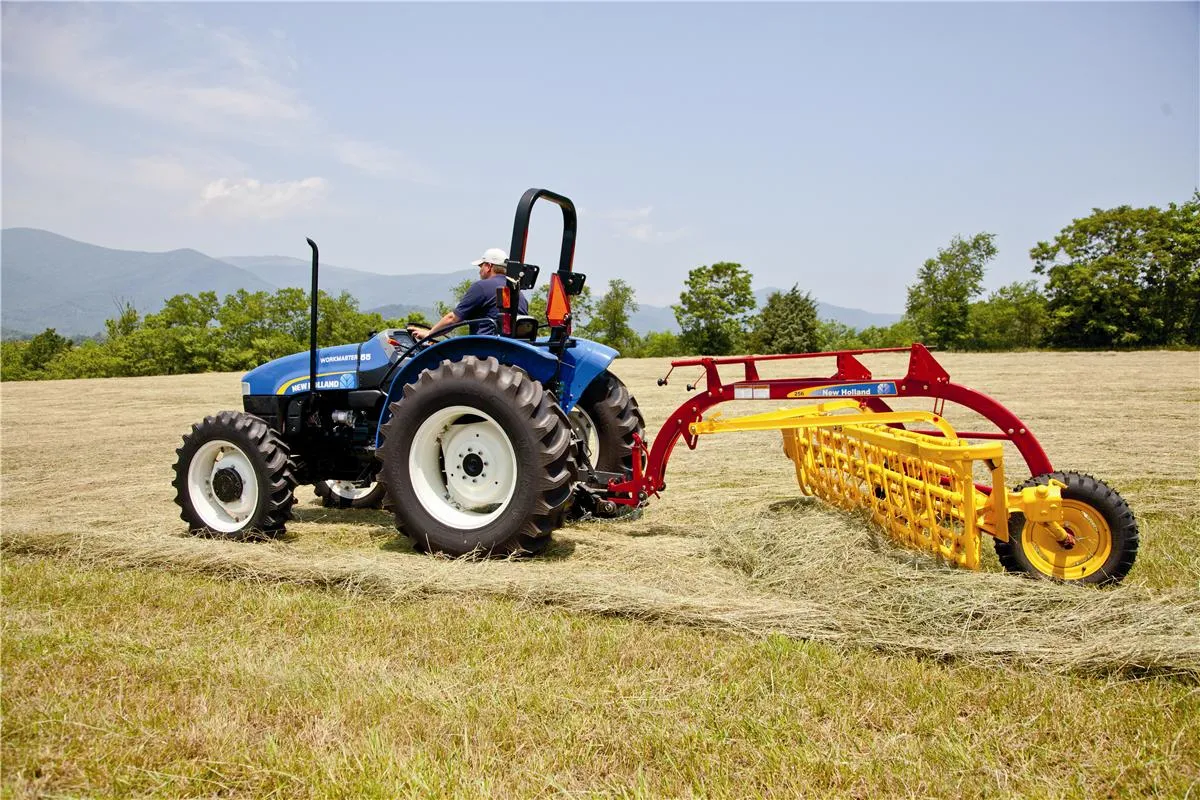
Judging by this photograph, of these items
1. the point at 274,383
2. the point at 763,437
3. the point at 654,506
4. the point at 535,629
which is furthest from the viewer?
the point at 763,437

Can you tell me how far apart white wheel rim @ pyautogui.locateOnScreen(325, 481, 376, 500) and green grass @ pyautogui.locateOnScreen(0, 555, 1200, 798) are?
306 cm

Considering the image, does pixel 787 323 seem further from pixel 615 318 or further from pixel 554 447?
pixel 554 447

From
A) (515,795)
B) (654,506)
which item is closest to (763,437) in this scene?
(654,506)

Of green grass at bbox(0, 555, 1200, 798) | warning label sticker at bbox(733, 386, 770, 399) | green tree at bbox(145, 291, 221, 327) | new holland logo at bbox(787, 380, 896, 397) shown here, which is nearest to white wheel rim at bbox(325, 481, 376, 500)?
green grass at bbox(0, 555, 1200, 798)

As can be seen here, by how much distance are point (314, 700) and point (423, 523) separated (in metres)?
2.09

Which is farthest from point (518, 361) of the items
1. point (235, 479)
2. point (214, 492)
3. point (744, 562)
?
point (214, 492)

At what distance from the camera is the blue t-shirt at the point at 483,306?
5.29m

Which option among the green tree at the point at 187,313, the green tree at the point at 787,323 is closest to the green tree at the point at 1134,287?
the green tree at the point at 787,323

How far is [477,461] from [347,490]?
230cm

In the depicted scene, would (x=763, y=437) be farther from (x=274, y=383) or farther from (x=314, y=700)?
(x=314, y=700)

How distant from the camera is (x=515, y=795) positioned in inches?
86.0

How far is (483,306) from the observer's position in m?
5.36

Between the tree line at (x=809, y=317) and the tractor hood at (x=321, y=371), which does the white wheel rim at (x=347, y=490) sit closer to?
the tractor hood at (x=321, y=371)

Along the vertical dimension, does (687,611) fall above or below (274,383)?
below
